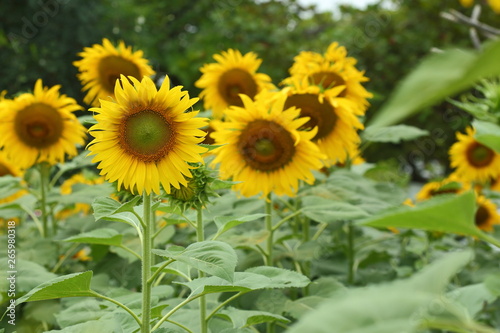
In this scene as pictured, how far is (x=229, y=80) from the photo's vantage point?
207 centimetres

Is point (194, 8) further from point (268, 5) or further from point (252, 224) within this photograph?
point (252, 224)

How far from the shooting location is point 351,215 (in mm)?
1336

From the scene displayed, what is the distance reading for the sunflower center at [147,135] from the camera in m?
0.97

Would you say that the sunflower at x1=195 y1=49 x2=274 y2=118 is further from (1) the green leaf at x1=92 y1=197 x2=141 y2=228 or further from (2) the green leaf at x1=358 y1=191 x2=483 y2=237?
(2) the green leaf at x1=358 y1=191 x2=483 y2=237

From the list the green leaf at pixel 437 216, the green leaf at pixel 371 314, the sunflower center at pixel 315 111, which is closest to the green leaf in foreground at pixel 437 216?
the green leaf at pixel 437 216

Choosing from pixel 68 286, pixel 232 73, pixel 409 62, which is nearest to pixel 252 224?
pixel 232 73

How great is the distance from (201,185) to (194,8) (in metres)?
5.75

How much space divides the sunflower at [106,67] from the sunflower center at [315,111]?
601 millimetres

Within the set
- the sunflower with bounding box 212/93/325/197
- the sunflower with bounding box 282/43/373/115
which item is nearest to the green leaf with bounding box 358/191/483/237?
the sunflower with bounding box 212/93/325/197

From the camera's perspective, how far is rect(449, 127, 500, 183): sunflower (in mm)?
2262

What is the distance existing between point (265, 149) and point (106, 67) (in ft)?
2.55

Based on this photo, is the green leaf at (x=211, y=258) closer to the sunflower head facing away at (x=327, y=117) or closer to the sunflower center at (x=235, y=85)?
the sunflower head facing away at (x=327, y=117)

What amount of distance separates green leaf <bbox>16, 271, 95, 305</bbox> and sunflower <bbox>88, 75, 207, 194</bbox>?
0.55ft

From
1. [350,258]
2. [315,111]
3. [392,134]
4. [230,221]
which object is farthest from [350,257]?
[230,221]
